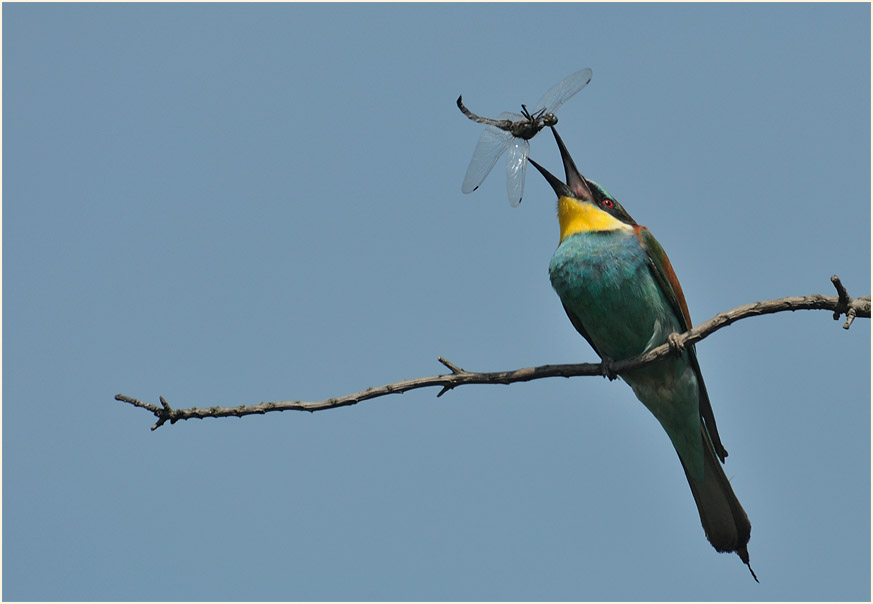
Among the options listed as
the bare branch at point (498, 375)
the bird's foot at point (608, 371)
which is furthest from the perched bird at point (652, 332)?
the bare branch at point (498, 375)

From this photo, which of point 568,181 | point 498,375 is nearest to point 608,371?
point 498,375

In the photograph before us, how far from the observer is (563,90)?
546 cm

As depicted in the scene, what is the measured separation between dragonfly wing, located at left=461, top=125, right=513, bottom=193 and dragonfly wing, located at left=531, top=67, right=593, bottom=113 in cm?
27

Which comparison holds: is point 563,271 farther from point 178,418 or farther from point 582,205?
point 178,418

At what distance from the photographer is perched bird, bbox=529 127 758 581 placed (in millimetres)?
5254

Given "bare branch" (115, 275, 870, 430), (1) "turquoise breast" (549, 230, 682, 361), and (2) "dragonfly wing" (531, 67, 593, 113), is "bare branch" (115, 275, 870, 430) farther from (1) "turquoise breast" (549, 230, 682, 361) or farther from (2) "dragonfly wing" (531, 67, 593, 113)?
(2) "dragonfly wing" (531, 67, 593, 113)

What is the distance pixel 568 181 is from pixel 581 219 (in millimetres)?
373

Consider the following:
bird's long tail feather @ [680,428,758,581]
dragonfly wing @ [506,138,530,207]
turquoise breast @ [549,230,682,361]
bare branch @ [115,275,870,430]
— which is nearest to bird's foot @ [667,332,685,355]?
bare branch @ [115,275,870,430]

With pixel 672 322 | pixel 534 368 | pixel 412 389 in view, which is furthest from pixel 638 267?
pixel 412 389

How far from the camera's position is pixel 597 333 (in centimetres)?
541

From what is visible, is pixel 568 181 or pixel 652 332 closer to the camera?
pixel 652 332

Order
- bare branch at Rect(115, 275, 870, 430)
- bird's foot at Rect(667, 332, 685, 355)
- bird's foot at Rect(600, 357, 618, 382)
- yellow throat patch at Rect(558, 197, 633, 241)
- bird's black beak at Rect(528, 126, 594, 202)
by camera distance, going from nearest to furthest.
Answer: bare branch at Rect(115, 275, 870, 430)
bird's foot at Rect(667, 332, 685, 355)
bird's foot at Rect(600, 357, 618, 382)
yellow throat patch at Rect(558, 197, 633, 241)
bird's black beak at Rect(528, 126, 594, 202)

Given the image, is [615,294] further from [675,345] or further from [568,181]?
[568,181]

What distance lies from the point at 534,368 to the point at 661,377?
1254mm
